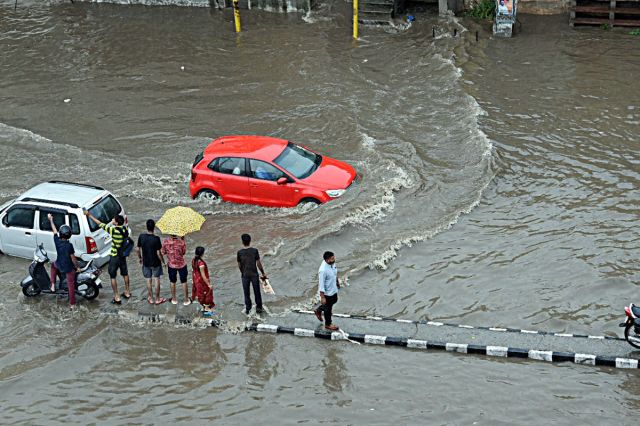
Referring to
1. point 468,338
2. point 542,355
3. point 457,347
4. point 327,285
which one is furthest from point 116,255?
point 542,355

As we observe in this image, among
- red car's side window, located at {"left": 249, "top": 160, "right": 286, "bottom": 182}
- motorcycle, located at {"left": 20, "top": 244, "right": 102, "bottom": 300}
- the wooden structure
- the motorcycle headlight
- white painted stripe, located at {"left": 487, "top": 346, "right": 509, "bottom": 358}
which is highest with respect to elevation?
the wooden structure

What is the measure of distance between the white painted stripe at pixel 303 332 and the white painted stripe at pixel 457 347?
6.49 feet

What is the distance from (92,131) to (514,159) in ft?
33.9

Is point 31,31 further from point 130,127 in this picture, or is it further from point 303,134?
point 303,134

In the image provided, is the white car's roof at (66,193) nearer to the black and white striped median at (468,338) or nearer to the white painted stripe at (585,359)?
the black and white striped median at (468,338)

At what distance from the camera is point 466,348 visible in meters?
11.4

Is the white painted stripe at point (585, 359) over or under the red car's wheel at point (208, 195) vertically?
under

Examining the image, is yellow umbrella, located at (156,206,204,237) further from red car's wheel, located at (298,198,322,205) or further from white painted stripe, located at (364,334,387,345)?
white painted stripe, located at (364,334,387,345)

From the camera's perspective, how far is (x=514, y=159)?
17.6 m

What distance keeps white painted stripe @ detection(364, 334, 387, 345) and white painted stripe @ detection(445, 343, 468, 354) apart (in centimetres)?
90

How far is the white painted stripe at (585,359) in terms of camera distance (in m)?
11.0

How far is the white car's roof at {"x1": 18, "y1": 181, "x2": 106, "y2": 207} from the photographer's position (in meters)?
14.2

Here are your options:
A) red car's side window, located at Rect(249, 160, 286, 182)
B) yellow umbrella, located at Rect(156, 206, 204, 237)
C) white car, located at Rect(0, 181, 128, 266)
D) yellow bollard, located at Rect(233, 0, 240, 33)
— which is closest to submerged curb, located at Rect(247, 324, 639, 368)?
yellow umbrella, located at Rect(156, 206, 204, 237)

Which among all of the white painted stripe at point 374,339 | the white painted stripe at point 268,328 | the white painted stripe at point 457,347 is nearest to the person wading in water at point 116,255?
the white painted stripe at point 268,328
